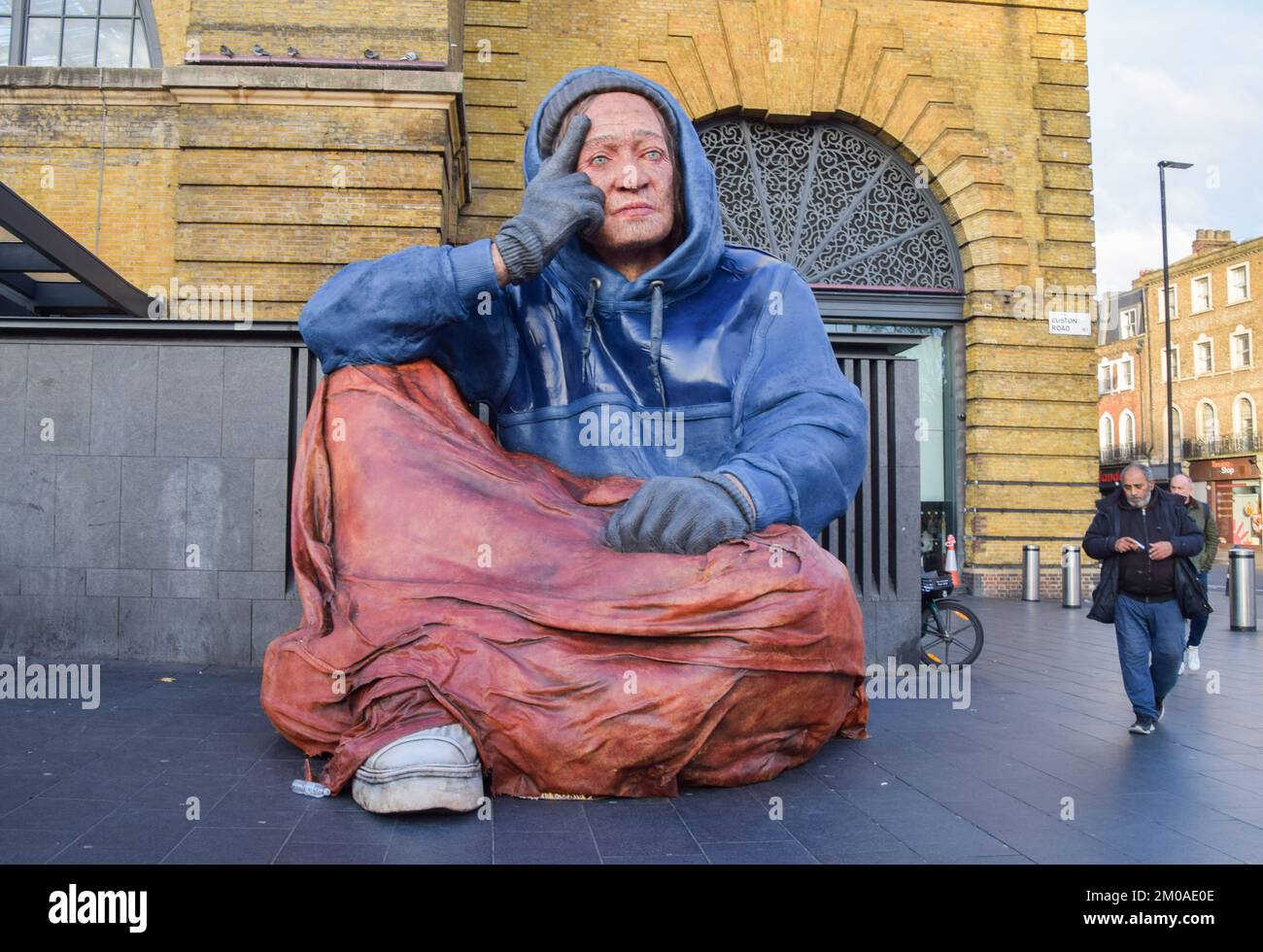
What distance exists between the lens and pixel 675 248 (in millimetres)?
4133

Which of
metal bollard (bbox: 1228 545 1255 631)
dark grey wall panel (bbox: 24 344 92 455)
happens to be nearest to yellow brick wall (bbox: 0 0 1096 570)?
metal bollard (bbox: 1228 545 1255 631)

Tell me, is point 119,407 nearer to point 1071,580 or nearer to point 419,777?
point 419,777

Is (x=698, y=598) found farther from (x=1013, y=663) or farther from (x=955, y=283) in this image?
(x=955, y=283)

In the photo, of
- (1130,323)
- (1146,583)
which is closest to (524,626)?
(1146,583)

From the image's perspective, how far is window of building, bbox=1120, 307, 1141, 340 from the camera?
38.9 meters

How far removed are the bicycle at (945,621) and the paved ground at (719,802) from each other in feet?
6.41

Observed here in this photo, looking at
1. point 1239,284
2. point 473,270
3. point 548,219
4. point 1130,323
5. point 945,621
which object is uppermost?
point 1239,284

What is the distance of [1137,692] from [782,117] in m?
10.6

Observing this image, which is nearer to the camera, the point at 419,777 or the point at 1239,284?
the point at 419,777

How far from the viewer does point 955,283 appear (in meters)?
14.0

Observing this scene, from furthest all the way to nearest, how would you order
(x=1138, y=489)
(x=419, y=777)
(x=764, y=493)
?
(x=1138, y=489)
(x=764, y=493)
(x=419, y=777)

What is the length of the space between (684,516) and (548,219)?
1.29m

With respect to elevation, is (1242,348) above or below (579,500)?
above

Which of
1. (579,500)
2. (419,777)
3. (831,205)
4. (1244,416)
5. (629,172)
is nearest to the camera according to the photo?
(419,777)
